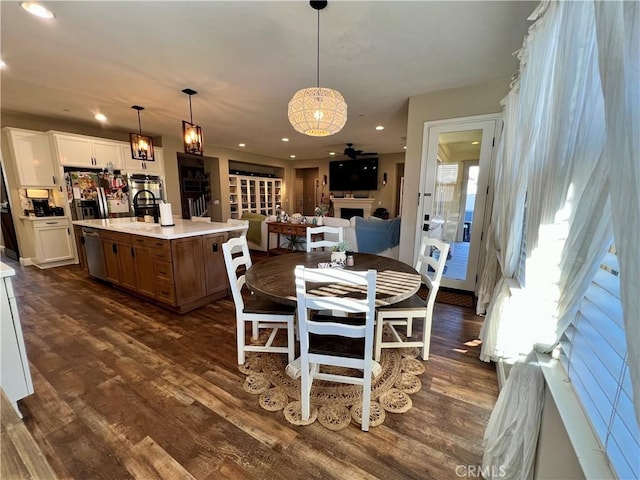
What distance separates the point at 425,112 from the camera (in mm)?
3371

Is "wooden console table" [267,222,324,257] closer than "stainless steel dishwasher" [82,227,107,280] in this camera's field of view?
No

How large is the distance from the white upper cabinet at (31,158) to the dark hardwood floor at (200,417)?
3337 mm

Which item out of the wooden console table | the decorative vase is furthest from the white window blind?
the wooden console table

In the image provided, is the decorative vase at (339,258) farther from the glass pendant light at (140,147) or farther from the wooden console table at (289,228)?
the glass pendant light at (140,147)

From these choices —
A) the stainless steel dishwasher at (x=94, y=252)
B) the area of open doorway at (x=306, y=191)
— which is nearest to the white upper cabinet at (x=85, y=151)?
the stainless steel dishwasher at (x=94, y=252)

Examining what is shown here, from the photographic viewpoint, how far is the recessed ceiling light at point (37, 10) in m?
1.80

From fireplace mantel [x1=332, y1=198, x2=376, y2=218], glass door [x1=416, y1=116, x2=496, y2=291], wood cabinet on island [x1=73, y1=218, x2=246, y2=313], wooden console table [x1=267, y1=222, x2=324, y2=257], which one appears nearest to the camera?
wood cabinet on island [x1=73, y1=218, x2=246, y2=313]

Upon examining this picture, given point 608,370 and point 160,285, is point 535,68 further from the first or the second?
point 160,285

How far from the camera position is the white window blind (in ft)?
2.27

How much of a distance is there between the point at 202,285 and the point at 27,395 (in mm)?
1578

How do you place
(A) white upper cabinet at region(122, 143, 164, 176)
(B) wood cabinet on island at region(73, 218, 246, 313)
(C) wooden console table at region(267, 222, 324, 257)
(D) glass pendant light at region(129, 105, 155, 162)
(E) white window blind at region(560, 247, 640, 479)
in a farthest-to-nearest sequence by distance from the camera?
(A) white upper cabinet at region(122, 143, 164, 176)
(C) wooden console table at region(267, 222, 324, 257)
(D) glass pendant light at region(129, 105, 155, 162)
(B) wood cabinet on island at region(73, 218, 246, 313)
(E) white window blind at region(560, 247, 640, 479)

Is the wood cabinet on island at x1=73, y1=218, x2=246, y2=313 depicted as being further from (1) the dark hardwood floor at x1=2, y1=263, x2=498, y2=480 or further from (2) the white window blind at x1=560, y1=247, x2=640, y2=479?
(2) the white window blind at x1=560, y1=247, x2=640, y2=479

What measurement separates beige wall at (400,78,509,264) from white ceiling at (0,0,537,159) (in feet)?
0.48

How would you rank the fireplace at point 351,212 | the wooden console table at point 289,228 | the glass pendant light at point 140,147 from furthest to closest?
1. the fireplace at point 351,212
2. the wooden console table at point 289,228
3. the glass pendant light at point 140,147
